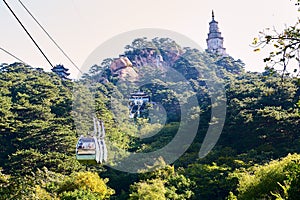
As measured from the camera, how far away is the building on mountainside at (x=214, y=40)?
72381 millimetres

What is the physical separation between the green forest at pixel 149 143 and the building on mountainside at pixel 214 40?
80.5 ft

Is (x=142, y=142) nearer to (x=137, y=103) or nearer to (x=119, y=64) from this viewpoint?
(x=137, y=103)

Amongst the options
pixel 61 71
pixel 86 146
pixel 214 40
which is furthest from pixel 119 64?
pixel 86 146

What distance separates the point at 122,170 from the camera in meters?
27.6

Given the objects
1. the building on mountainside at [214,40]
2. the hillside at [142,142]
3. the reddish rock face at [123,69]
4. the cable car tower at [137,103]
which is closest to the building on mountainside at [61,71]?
the reddish rock face at [123,69]

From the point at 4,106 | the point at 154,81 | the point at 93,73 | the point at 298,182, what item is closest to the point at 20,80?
the point at 4,106

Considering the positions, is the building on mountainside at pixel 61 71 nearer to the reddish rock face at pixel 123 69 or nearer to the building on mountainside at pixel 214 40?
the reddish rock face at pixel 123 69

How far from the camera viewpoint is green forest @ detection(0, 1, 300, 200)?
1728 cm

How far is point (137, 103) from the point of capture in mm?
49531

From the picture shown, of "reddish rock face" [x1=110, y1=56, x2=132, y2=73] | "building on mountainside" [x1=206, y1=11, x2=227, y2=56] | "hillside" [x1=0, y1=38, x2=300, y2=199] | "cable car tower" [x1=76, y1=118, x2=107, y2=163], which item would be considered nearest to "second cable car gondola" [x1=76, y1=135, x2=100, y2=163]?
"cable car tower" [x1=76, y1=118, x2=107, y2=163]

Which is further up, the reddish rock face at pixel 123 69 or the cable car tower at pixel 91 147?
the reddish rock face at pixel 123 69

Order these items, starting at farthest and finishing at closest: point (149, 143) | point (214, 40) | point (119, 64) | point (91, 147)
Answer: point (214, 40) < point (119, 64) < point (149, 143) < point (91, 147)

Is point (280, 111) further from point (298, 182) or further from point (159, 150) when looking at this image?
point (298, 182)

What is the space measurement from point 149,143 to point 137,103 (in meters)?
15.5
